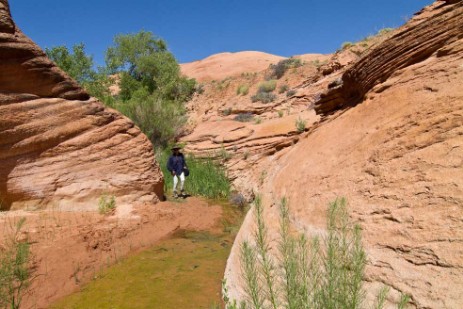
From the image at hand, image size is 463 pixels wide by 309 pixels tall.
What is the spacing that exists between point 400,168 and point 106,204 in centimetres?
490

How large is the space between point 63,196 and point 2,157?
1.06 m

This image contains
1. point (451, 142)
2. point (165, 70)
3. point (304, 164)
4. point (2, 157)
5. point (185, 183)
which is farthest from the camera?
point (165, 70)

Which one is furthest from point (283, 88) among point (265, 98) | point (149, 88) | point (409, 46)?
point (409, 46)

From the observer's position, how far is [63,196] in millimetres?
6230

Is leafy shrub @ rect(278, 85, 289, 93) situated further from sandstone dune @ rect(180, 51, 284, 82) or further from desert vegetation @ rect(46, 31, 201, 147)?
sandstone dune @ rect(180, 51, 284, 82)

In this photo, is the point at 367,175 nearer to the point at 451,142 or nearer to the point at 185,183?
the point at 451,142

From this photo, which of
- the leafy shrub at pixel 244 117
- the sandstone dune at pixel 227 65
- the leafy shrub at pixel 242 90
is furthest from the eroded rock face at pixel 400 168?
the sandstone dune at pixel 227 65

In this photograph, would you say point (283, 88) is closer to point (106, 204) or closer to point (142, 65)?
point (142, 65)

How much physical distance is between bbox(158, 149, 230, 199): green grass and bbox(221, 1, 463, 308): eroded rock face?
392 cm

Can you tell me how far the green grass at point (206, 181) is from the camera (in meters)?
9.30

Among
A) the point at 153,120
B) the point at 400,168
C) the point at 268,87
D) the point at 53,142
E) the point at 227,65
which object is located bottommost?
the point at 400,168

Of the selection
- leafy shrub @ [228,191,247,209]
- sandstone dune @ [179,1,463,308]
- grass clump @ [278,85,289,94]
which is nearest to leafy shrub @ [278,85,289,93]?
grass clump @ [278,85,289,94]

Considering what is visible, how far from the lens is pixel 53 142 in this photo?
252 inches

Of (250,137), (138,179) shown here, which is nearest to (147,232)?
(138,179)
